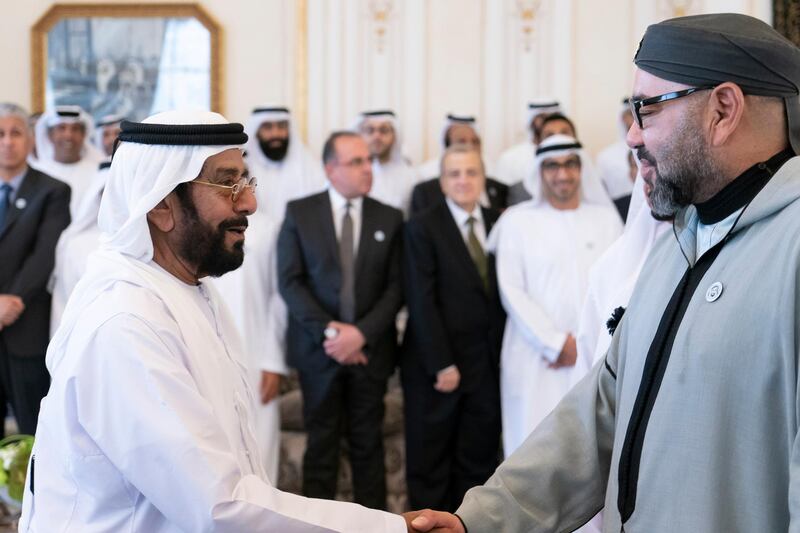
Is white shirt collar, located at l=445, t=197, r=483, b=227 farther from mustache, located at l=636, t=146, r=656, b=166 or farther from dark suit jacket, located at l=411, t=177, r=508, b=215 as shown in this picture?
mustache, located at l=636, t=146, r=656, b=166

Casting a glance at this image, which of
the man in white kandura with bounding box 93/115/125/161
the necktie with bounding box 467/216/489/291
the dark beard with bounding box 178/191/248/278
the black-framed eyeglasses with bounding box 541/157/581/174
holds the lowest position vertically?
the necktie with bounding box 467/216/489/291

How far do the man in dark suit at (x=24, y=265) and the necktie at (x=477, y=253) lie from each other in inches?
90.0

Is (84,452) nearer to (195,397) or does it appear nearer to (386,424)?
(195,397)

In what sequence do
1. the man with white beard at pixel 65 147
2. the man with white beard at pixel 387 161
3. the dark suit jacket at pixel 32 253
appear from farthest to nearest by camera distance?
the man with white beard at pixel 65 147
the man with white beard at pixel 387 161
the dark suit jacket at pixel 32 253

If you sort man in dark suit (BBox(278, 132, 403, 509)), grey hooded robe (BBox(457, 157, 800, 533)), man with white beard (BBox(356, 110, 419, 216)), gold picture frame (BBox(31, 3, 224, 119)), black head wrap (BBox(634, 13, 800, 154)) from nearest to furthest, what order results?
grey hooded robe (BBox(457, 157, 800, 533)) < black head wrap (BBox(634, 13, 800, 154)) < man in dark suit (BBox(278, 132, 403, 509)) < man with white beard (BBox(356, 110, 419, 216)) < gold picture frame (BBox(31, 3, 224, 119))

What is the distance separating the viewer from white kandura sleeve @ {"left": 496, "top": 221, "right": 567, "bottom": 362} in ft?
17.6

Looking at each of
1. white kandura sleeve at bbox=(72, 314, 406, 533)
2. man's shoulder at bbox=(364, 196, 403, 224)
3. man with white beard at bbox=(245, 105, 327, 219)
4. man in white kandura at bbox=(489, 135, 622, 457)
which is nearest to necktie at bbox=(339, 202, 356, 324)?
man's shoulder at bbox=(364, 196, 403, 224)

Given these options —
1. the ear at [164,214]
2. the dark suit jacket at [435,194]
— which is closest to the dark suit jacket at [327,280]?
the dark suit jacket at [435,194]

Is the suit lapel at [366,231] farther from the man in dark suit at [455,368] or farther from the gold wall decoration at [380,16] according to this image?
the gold wall decoration at [380,16]

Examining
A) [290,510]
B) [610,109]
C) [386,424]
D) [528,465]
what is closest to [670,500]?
[528,465]

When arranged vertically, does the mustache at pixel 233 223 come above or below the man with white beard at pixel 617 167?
below

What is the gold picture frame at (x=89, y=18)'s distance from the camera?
8.84 metres

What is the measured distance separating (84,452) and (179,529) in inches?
10.6

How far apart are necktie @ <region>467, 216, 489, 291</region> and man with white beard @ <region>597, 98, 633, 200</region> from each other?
1.74 m
